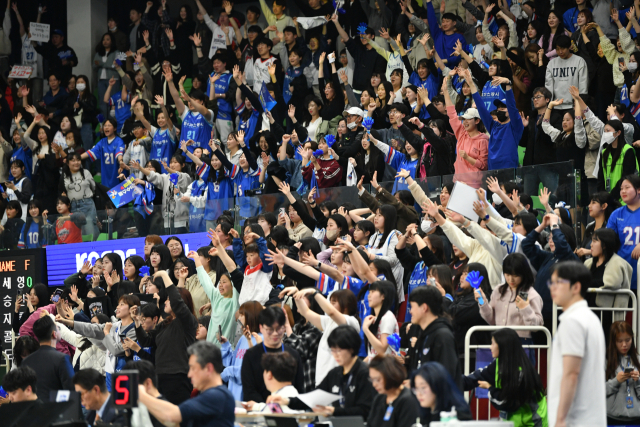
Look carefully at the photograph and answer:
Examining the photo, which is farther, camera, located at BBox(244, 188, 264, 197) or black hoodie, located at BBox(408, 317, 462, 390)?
camera, located at BBox(244, 188, 264, 197)

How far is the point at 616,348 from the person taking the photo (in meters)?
7.65

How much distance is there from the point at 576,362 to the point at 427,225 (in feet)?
15.6

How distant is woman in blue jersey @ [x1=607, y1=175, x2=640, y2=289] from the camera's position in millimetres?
8445

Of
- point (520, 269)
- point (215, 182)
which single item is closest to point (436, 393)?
point (520, 269)

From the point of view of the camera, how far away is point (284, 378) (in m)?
6.30

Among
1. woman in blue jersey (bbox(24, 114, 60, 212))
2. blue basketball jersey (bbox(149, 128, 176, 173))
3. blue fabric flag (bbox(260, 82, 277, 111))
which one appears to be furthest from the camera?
woman in blue jersey (bbox(24, 114, 60, 212))

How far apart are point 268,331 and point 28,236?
842cm

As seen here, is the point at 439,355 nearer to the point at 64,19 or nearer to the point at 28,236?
the point at 28,236

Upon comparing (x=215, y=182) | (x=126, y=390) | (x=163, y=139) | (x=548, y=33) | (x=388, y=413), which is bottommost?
(x=388, y=413)

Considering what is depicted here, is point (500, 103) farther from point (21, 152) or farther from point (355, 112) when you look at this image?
point (21, 152)

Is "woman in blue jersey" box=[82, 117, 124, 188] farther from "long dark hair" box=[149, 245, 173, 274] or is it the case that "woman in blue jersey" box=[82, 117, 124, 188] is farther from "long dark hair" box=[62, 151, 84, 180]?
"long dark hair" box=[149, 245, 173, 274]

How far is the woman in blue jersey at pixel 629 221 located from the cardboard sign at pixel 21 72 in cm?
1364

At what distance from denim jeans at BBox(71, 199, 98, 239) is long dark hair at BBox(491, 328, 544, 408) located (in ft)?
27.6

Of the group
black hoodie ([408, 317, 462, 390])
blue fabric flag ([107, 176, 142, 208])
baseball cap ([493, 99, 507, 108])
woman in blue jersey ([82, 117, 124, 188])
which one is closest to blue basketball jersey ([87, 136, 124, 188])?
woman in blue jersey ([82, 117, 124, 188])
